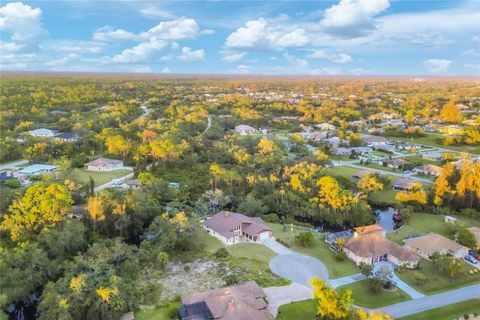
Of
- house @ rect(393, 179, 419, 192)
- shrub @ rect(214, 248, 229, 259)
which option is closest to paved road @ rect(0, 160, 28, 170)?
shrub @ rect(214, 248, 229, 259)

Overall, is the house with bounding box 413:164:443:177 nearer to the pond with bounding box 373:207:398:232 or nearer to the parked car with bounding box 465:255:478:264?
the pond with bounding box 373:207:398:232

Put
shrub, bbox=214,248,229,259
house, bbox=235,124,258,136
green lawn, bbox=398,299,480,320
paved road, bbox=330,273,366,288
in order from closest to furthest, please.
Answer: green lawn, bbox=398,299,480,320
paved road, bbox=330,273,366,288
shrub, bbox=214,248,229,259
house, bbox=235,124,258,136

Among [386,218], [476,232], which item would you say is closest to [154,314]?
[476,232]

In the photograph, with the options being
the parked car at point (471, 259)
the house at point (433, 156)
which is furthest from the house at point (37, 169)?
the house at point (433, 156)

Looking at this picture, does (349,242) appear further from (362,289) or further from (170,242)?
(170,242)

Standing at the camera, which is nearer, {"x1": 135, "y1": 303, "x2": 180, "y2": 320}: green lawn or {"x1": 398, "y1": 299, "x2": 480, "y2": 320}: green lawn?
{"x1": 135, "y1": 303, "x2": 180, "y2": 320}: green lawn

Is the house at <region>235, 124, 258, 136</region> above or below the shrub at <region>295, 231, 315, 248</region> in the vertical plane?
above
